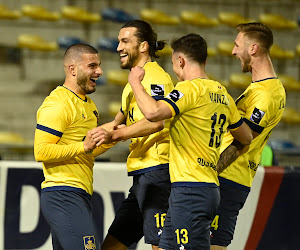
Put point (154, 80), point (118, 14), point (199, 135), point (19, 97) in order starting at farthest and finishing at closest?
point (118, 14)
point (19, 97)
point (154, 80)
point (199, 135)

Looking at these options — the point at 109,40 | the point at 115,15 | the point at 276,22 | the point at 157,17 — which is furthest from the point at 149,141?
the point at 276,22

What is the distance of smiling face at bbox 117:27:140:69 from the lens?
4.30 meters

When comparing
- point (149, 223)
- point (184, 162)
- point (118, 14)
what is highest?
point (118, 14)

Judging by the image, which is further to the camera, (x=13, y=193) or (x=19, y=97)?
(x=19, y=97)

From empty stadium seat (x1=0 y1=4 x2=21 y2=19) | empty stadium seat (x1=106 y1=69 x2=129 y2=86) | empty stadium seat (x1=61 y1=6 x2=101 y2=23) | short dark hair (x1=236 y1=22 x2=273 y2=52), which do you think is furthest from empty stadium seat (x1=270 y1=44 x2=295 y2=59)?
short dark hair (x1=236 y1=22 x2=273 y2=52)

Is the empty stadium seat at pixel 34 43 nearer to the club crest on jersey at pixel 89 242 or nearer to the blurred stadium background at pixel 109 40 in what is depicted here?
the blurred stadium background at pixel 109 40

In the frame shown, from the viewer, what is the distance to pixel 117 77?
13.0m

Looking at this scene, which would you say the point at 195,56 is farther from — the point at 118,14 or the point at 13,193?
the point at 118,14

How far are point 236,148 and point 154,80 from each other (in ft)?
2.52

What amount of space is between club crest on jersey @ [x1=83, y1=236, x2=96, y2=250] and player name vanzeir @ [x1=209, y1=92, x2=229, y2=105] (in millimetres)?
1197

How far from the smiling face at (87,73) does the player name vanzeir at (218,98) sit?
0.91 m

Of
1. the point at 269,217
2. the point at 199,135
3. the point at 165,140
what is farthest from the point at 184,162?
the point at 269,217

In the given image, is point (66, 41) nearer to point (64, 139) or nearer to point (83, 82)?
point (83, 82)

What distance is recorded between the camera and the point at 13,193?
5.88 m
